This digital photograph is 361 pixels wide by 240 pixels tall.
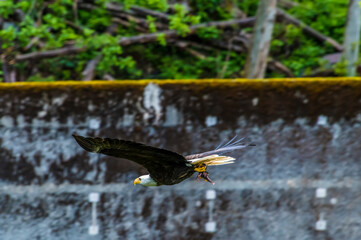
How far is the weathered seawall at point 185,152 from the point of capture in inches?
144

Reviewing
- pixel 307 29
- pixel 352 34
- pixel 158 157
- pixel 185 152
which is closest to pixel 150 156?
pixel 158 157

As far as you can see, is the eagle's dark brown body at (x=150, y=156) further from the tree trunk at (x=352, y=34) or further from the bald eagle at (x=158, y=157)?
→ the tree trunk at (x=352, y=34)

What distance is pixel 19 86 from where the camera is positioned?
3631 millimetres

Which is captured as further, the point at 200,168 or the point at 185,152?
the point at 185,152

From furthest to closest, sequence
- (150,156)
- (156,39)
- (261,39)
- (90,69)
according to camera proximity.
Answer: (156,39), (90,69), (261,39), (150,156)

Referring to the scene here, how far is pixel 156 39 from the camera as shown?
6.39m

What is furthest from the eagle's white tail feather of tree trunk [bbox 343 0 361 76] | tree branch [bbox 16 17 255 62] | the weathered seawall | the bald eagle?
tree trunk [bbox 343 0 361 76]

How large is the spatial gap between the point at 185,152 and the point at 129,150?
1400 mm

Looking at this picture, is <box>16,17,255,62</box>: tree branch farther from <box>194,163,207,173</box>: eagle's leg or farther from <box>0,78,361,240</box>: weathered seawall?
<box>194,163,207,173</box>: eagle's leg

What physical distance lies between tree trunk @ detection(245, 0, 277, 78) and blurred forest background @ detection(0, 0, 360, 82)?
66cm

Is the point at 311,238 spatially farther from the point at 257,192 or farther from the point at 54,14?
the point at 54,14

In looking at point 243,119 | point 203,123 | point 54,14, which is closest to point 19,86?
point 203,123

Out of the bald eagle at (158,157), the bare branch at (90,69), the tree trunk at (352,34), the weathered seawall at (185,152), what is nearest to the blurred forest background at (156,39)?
the bare branch at (90,69)

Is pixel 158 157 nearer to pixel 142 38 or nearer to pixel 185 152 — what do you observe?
pixel 185 152
